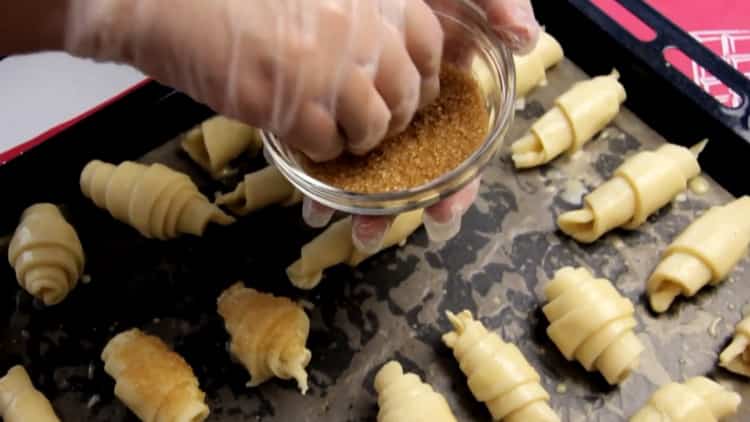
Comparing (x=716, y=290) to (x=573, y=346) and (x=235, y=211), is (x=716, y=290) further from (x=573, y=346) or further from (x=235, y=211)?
(x=235, y=211)

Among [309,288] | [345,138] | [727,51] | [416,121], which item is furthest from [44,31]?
[727,51]

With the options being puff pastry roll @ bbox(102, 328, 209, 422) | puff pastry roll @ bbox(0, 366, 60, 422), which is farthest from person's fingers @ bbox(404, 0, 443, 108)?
puff pastry roll @ bbox(0, 366, 60, 422)

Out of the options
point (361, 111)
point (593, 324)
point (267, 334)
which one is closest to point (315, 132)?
point (361, 111)

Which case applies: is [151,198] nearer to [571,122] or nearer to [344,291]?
[344,291]

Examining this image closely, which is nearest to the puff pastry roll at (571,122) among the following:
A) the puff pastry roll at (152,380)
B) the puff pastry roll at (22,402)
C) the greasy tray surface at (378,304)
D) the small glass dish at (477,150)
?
the greasy tray surface at (378,304)

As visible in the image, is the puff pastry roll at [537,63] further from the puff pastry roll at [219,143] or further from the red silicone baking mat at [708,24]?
the puff pastry roll at [219,143]

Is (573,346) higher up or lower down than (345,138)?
lower down

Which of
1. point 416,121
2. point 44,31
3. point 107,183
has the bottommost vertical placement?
point 107,183
